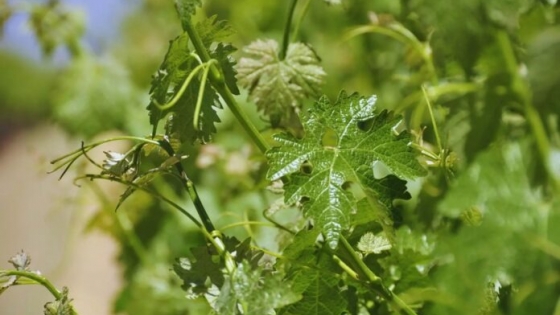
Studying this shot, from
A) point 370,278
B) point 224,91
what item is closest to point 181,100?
point 224,91

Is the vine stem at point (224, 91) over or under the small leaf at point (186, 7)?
under

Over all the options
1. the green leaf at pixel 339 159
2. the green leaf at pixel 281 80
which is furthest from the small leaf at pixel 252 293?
the green leaf at pixel 281 80

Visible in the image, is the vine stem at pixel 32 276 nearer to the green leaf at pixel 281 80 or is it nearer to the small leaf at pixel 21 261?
the small leaf at pixel 21 261

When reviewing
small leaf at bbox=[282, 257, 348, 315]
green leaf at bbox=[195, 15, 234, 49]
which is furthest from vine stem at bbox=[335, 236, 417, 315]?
green leaf at bbox=[195, 15, 234, 49]

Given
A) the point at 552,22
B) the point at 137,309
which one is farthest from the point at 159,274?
the point at 552,22

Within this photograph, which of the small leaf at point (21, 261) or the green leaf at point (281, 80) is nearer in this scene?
the small leaf at point (21, 261)

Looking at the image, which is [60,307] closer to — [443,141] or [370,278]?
[370,278]

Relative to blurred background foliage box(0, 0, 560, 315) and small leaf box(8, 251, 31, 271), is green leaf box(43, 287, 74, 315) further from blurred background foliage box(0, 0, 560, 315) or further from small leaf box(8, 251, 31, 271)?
blurred background foliage box(0, 0, 560, 315)
